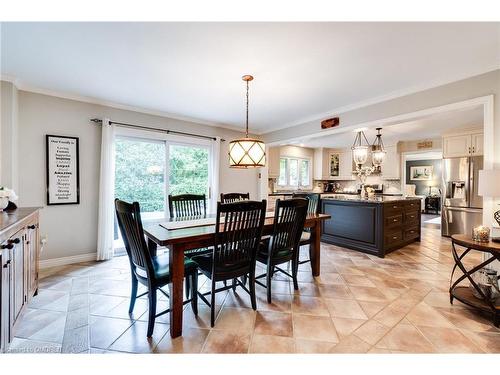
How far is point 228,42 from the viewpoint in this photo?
1.96 meters

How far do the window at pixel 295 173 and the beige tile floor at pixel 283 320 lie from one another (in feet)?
13.8

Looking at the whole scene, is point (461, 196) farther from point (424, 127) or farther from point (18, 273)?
point (18, 273)

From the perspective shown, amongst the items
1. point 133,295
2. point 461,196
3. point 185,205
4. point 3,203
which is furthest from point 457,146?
point 3,203

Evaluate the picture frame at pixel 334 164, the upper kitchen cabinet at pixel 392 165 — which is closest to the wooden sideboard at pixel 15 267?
the upper kitchen cabinet at pixel 392 165

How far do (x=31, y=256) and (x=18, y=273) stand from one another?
0.48 metres

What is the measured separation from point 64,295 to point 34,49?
2.38 metres

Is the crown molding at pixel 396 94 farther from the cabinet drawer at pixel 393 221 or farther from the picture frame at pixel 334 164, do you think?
the picture frame at pixel 334 164

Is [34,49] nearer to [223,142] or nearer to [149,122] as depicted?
[149,122]

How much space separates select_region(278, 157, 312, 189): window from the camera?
693 cm

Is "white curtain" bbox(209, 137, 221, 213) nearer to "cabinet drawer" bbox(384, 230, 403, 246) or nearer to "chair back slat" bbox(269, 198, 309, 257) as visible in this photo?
"chair back slat" bbox(269, 198, 309, 257)

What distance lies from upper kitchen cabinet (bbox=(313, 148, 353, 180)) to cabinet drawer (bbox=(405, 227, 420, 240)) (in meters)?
2.97

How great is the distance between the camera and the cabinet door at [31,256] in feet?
6.54
